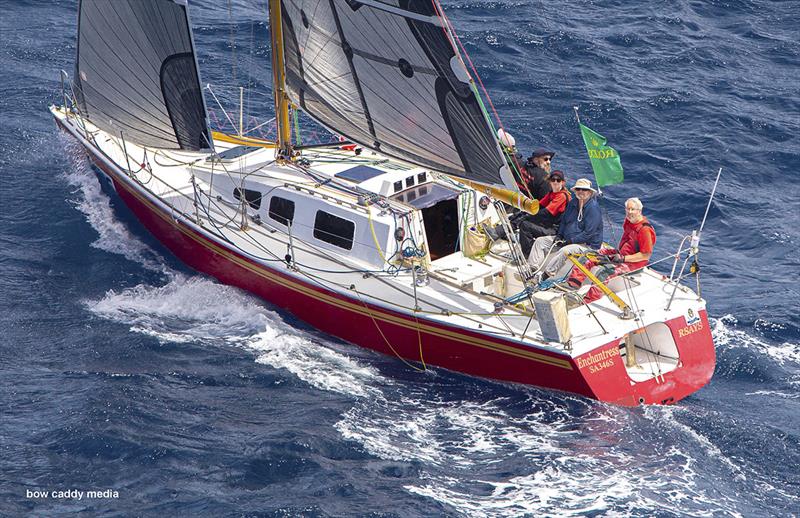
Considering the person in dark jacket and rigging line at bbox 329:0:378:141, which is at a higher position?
rigging line at bbox 329:0:378:141

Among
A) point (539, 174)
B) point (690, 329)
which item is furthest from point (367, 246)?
point (690, 329)

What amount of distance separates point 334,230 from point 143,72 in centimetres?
456

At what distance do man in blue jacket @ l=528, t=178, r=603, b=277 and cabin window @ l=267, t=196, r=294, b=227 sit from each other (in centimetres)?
423

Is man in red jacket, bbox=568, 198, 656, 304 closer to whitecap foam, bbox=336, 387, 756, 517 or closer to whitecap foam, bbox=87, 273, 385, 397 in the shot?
whitecap foam, bbox=336, 387, 756, 517

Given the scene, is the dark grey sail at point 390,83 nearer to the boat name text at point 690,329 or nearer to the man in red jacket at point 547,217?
the man in red jacket at point 547,217

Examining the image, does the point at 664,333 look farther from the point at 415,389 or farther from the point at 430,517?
the point at 430,517

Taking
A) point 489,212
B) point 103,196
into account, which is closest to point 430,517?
point 489,212

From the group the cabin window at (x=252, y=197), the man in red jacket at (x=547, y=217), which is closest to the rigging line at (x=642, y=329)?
the man in red jacket at (x=547, y=217)

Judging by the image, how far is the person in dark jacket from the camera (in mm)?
17391

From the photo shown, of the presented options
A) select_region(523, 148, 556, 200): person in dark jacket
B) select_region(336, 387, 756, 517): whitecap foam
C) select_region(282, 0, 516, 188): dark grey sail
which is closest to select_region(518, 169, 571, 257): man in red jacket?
select_region(523, 148, 556, 200): person in dark jacket

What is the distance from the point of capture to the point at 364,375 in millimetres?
16156

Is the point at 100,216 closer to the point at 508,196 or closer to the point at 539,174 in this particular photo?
the point at 508,196

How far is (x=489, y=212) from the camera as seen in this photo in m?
17.8

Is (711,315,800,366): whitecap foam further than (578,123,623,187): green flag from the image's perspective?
Yes
